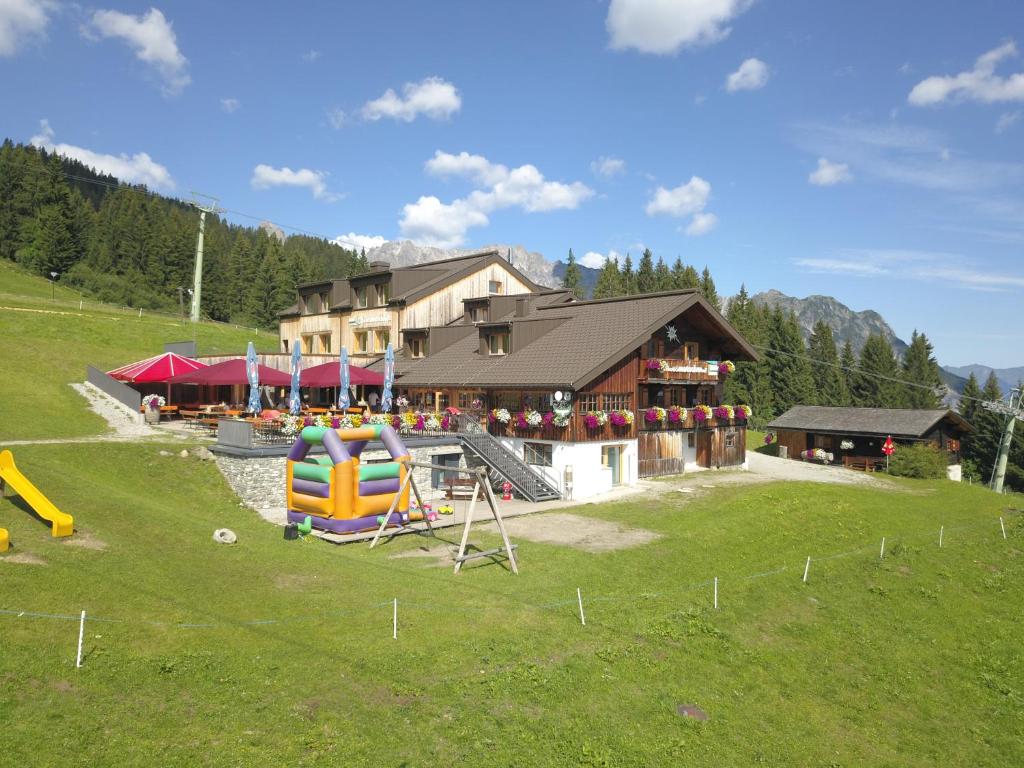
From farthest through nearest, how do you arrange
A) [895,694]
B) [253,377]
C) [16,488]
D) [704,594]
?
[253,377] → [704,594] → [16,488] → [895,694]

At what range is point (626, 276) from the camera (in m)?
106

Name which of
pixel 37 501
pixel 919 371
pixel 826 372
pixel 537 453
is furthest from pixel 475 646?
pixel 919 371

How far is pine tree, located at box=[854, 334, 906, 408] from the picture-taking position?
79125 mm

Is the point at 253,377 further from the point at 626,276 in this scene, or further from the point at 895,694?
the point at 626,276

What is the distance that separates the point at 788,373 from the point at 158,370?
65909mm

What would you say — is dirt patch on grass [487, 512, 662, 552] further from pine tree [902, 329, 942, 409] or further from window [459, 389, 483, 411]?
pine tree [902, 329, 942, 409]

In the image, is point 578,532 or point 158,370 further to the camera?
point 158,370

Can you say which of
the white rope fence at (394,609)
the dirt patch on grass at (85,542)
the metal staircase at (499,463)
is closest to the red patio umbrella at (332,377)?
the metal staircase at (499,463)

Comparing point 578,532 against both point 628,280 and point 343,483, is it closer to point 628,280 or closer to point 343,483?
point 343,483

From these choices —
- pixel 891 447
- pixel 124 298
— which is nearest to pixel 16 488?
pixel 891 447

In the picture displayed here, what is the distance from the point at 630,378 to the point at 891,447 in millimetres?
20456

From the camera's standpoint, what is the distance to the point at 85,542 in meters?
14.8

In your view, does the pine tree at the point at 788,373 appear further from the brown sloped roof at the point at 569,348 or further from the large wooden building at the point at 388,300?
the brown sloped roof at the point at 569,348

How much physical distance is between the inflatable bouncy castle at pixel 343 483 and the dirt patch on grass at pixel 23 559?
8.56 meters
